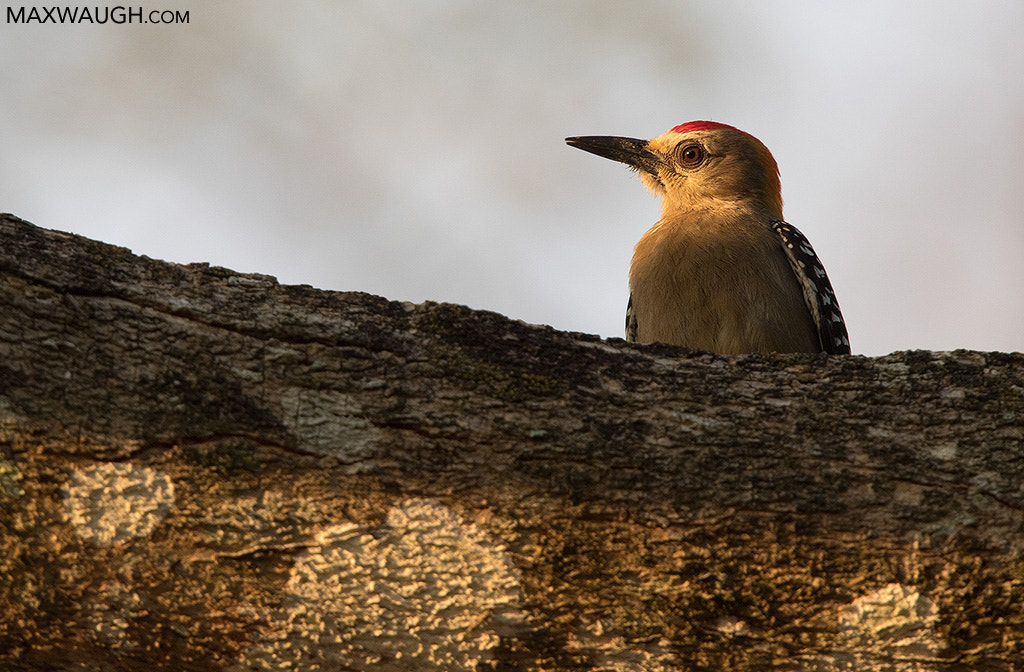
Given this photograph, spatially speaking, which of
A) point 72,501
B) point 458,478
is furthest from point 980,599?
point 72,501

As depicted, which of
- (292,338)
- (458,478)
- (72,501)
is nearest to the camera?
(72,501)

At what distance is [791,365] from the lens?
3881mm

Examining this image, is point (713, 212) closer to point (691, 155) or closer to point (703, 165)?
point (703, 165)

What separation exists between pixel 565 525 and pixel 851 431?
3.52ft

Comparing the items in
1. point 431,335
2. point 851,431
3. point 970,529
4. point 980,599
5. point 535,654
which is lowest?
point 535,654

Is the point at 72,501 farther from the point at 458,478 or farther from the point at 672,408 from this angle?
the point at 672,408

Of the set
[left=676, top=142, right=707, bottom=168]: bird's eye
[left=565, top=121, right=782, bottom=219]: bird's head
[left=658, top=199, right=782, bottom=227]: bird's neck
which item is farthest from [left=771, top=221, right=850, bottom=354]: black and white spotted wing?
[left=676, top=142, right=707, bottom=168]: bird's eye

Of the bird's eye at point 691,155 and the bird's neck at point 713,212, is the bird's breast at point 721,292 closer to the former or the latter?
the bird's neck at point 713,212

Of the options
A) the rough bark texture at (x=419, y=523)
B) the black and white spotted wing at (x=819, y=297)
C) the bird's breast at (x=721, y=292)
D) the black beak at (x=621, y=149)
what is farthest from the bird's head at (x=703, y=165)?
the rough bark texture at (x=419, y=523)

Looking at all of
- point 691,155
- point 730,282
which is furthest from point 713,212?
point 730,282

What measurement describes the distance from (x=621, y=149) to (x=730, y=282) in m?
2.27

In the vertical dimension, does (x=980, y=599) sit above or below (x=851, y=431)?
below

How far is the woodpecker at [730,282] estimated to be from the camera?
7.14 m

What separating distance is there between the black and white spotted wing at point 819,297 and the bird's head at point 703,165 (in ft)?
2.95
